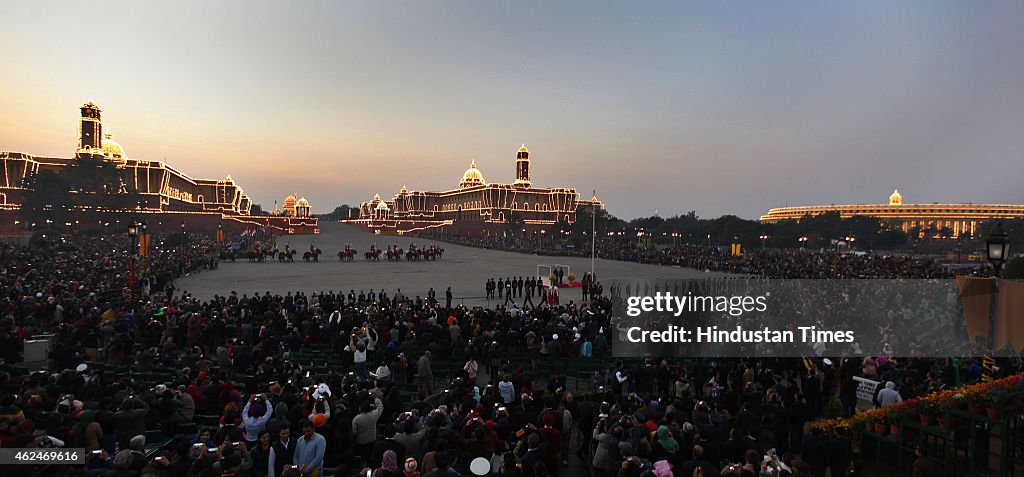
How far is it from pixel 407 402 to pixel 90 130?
115629mm

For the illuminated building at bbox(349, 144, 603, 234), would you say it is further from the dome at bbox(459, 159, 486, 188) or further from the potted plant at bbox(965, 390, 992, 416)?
the potted plant at bbox(965, 390, 992, 416)

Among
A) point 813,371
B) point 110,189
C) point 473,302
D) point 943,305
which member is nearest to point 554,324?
point 813,371

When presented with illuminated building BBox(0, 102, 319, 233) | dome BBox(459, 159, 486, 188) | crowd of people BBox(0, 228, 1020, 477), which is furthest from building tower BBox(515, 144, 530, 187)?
crowd of people BBox(0, 228, 1020, 477)

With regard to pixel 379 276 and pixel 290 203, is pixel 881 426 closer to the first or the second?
pixel 379 276

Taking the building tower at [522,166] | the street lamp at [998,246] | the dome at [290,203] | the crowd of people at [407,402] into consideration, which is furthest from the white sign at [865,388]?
the dome at [290,203]

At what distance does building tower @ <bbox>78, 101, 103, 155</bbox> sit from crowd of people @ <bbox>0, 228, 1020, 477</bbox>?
338 feet

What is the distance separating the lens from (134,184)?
312 ft

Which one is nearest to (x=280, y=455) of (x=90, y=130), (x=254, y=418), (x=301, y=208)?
(x=254, y=418)

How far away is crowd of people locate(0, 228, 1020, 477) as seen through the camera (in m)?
5.71

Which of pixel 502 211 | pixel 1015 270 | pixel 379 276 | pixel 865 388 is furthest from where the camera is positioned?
pixel 502 211

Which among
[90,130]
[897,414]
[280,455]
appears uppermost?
[90,130]

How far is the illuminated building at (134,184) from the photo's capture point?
82.6 m

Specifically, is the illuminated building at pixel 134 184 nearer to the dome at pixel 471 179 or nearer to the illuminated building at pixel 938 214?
the dome at pixel 471 179

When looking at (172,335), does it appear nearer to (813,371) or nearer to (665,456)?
(665,456)
